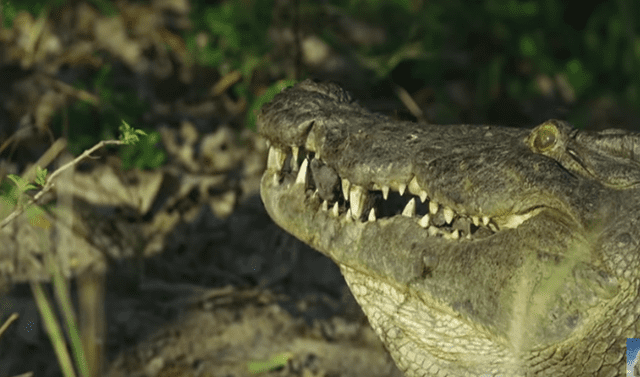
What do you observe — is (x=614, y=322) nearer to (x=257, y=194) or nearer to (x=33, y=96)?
(x=257, y=194)

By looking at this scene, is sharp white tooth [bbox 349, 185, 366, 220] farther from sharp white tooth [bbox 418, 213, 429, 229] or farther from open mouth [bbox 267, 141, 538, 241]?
sharp white tooth [bbox 418, 213, 429, 229]

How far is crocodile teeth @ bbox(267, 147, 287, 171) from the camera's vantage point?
3.08 metres

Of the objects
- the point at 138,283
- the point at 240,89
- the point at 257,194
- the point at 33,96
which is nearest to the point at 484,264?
the point at 138,283

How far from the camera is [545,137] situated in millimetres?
2582

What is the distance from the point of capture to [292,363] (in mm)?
3480

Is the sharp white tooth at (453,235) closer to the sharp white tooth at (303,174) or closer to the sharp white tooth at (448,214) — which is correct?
the sharp white tooth at (448,214)

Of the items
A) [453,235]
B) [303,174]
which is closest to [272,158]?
[303,174]

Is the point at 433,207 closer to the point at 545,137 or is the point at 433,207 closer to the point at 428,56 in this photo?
the point at 545,137

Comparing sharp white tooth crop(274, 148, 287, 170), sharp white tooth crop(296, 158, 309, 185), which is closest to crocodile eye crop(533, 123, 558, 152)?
sharp white tooth crop(296, 158, 309, 185)

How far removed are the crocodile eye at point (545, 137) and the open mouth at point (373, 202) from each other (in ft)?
0.90

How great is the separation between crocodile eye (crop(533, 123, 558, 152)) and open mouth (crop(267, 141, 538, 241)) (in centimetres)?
27

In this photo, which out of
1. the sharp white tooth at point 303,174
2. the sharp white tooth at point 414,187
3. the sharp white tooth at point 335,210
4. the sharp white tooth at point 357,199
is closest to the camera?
the sharp white tooth at point 414,187

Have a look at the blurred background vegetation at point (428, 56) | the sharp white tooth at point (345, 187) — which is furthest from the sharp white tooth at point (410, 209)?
the blurred background vegetation at point (428, 56)

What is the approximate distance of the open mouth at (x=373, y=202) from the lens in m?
2.61
